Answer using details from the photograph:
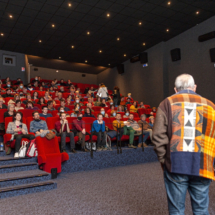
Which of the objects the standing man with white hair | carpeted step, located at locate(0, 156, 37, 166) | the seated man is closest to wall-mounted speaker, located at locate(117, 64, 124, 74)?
the seated man

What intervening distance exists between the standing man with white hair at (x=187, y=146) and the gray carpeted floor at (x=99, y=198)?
91 cm

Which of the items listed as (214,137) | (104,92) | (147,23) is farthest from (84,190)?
(147,23)

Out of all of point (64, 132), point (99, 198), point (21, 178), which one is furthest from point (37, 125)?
point (99, 198)

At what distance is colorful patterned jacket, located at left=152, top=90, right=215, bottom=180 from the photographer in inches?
48.8

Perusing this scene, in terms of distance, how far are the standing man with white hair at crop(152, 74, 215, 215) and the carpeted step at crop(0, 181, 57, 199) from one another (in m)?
1.97

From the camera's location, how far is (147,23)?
24.2ft

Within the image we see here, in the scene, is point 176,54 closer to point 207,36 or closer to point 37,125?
point 207,36

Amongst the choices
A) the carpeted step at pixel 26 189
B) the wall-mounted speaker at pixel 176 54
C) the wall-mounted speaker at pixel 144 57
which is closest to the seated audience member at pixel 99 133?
the carpeted step at pixel 26 189

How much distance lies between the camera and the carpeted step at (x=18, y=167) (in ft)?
10.3

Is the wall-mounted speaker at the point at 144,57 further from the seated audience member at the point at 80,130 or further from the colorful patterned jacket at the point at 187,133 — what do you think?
the colorful patterned jacket at the point at 187,133

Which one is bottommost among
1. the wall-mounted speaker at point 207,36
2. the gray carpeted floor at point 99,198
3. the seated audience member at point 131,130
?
the gray carpeted floor at point 99,198

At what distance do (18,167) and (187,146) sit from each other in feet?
9.07

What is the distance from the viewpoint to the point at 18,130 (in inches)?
148

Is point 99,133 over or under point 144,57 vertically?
under
